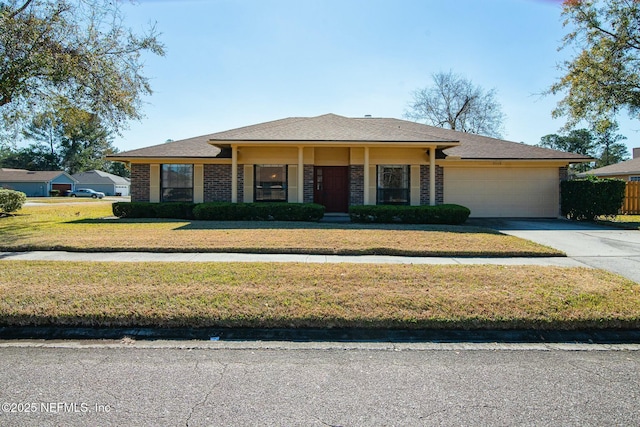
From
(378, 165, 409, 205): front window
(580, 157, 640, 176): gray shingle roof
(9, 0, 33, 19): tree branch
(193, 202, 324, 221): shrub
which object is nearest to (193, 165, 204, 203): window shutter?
(193, 202, 324, 221): shrub

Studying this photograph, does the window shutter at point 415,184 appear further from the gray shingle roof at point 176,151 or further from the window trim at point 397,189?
the gray shingle roof at point 176,151

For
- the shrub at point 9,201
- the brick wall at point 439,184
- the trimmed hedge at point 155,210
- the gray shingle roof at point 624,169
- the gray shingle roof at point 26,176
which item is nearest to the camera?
the trimmed hedge at point 155,210

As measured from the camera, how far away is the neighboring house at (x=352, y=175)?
16.0m

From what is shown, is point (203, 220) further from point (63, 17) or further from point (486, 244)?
point (486, 244)

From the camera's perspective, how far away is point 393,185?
Result: 16.3 meters

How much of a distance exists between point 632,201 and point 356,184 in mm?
14472

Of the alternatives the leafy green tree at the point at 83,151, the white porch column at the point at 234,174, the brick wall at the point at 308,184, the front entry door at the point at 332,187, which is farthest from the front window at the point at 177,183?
the leafy green tree at the point at 83,151

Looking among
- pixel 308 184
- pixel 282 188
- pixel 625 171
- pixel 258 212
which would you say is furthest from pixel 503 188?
pixel 625 171

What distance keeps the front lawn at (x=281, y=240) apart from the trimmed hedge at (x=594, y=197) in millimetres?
6347

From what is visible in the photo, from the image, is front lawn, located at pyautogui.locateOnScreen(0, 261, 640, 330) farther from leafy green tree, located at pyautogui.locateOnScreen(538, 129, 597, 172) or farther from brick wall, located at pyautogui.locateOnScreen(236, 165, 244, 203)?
leafy green tree, located at pyautogui.locateOnScreen(538, 129, 597, 172)

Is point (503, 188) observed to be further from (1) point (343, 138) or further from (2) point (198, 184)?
(2) point (198, 184)

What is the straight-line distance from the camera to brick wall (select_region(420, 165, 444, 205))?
16.1 metres

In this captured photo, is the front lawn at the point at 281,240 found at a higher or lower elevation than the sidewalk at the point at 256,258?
higher

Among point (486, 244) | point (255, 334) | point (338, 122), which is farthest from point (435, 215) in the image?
point (255, 334)
